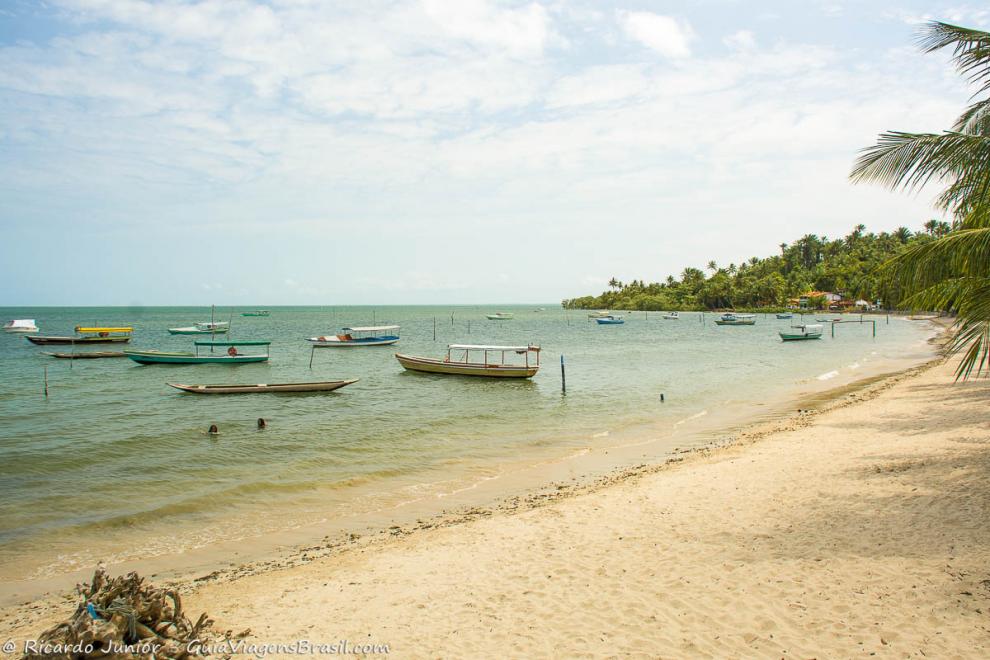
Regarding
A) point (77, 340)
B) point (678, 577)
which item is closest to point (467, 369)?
point (678, 577)

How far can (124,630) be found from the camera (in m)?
5.00

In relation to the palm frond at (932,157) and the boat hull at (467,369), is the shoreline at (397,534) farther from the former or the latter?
the boat hull at (467,369)

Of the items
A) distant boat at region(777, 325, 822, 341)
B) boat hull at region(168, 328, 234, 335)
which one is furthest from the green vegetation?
boat hull at region(168, 328, 234, 335)

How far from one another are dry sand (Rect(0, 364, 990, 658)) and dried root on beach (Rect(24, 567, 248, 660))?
707 millimetres

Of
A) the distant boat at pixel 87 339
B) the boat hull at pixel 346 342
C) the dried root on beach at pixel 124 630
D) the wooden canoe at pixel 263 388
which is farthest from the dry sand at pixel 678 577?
the distant boat at pixel 87 339

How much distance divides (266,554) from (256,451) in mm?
8029

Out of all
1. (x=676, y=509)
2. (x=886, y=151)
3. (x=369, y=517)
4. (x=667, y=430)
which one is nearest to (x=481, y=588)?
(x=676, y=509)

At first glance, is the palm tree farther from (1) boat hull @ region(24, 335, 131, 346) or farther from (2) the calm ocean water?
(1) boat hull @ region(24, 335, 131, 346)

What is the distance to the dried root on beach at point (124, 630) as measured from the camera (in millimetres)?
4766

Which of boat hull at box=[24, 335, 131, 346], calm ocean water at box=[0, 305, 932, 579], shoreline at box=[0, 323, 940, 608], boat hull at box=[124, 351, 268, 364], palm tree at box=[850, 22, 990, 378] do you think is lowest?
calm ocean water at box=[0, 305, 932, 579]

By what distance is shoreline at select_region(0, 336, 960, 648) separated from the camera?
25.0 feet

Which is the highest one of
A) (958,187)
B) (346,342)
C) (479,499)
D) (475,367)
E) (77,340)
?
(958,187)

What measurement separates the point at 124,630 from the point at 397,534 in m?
5.18

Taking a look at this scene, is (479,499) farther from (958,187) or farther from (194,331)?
(194,331)
